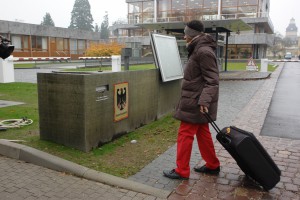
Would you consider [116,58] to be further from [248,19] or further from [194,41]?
[248,19]

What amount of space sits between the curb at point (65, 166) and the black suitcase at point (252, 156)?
0.91 m

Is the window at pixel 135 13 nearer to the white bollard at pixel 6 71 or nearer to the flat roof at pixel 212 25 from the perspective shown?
the flat roof at pixel 212 25

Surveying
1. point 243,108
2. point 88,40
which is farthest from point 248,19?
point 243,108

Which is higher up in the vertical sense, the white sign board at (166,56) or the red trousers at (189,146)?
the white sign board at (166,56)

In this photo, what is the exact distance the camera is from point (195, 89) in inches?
153

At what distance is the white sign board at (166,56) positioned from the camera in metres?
6.93

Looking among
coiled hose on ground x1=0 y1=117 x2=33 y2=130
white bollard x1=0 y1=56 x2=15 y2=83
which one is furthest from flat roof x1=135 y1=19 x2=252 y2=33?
coiled hose on ground x1=0 y1=117 x2=33 y2=130

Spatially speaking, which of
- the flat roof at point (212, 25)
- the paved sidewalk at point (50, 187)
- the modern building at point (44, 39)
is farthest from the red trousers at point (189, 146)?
the modern building at point (44, 39)

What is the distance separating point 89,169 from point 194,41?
2.10 meters

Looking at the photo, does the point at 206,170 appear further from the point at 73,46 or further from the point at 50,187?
the point at 73,46

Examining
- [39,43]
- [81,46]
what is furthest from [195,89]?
[81,46]

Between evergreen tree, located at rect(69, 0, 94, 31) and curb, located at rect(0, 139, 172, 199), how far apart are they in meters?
107

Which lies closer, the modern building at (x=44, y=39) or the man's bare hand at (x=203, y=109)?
the man's bare hand at (x=203, y=109)

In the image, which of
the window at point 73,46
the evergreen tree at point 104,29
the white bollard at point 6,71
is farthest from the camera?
the evergreen tree at point 104,29
